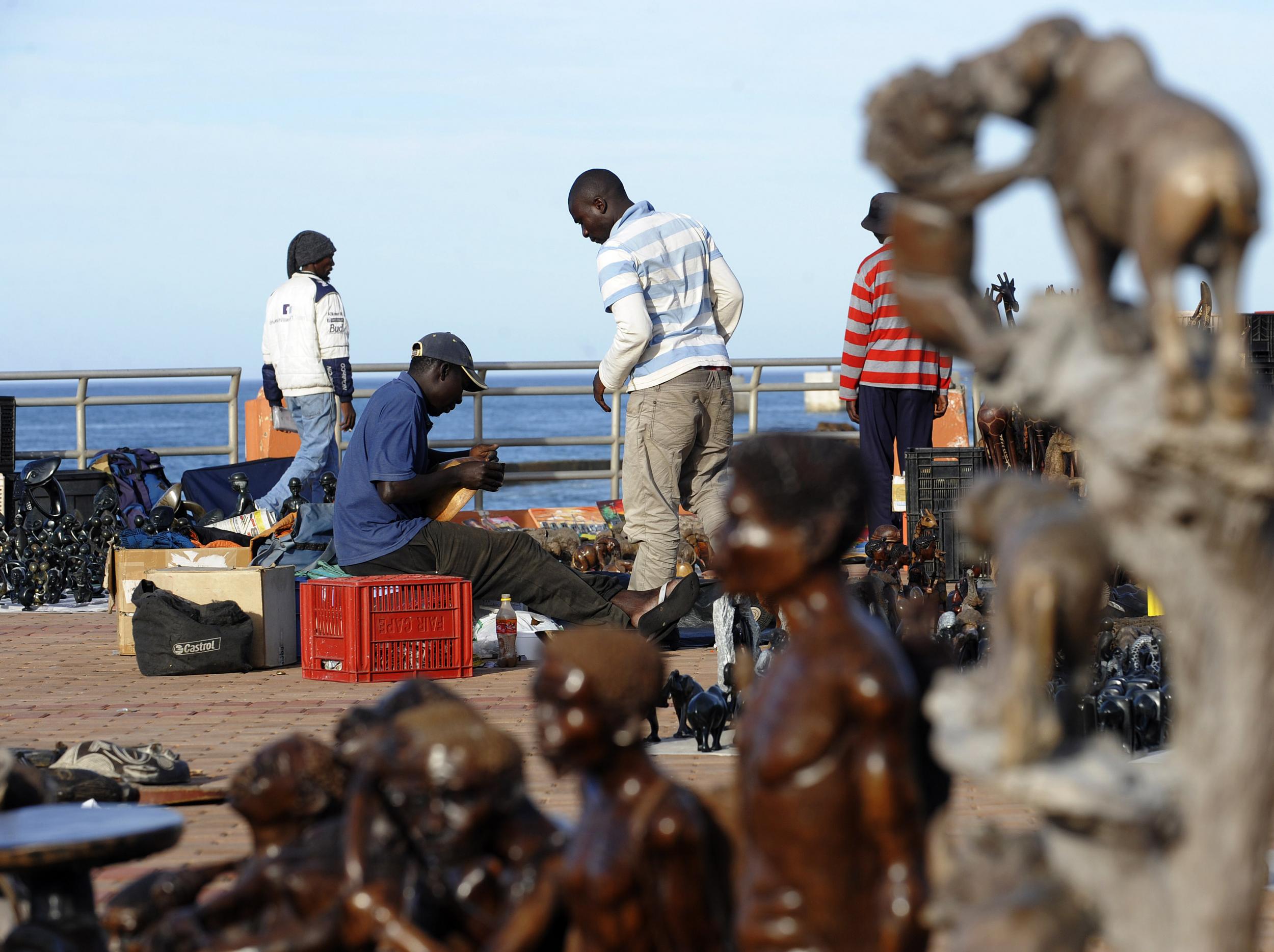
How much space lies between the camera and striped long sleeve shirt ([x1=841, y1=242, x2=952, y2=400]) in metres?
9.21

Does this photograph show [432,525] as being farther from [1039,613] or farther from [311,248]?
[1039,613]

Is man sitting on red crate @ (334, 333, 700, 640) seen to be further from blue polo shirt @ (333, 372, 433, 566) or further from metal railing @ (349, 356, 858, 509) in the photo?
metal railing @ (349, 356, 858, 509)

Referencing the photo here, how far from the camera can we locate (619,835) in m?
2.21

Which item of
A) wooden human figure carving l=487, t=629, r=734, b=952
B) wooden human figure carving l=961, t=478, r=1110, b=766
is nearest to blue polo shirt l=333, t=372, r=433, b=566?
wooden human figure carving l=487, t=629, r=734, b=952

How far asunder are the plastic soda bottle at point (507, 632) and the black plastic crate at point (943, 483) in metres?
2.51

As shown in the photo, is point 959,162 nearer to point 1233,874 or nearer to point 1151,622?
point 1233,874

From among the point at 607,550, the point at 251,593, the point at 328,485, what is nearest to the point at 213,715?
the point at 251,593

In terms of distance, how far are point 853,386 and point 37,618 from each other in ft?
19.4

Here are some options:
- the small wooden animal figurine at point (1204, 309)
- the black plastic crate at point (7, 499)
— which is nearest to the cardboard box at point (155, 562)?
the black plastic crate at point (7, 499)

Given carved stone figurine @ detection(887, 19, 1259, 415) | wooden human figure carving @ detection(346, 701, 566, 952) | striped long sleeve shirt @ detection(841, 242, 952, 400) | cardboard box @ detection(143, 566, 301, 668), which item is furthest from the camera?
striped long sleeve shirt @ detection(841, 242, 952, 400)

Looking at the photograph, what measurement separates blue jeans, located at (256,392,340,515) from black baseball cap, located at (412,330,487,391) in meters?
3.14

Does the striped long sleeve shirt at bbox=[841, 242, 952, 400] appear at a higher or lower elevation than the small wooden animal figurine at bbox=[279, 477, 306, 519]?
higher

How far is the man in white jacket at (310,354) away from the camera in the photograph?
11227 millimetres

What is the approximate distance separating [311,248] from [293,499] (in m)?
1.88
